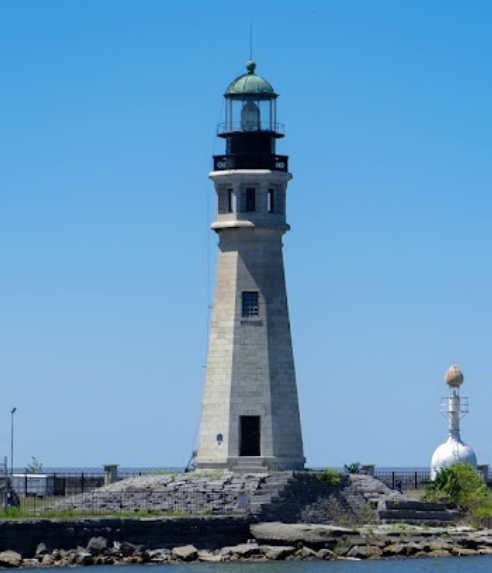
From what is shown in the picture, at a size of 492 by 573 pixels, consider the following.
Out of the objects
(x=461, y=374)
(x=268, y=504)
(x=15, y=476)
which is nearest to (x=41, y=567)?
(x=268, y=504)

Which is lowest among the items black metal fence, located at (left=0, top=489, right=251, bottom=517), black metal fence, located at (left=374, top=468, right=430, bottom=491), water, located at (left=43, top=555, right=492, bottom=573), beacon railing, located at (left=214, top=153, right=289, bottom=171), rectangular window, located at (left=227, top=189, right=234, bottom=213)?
water, located at (left=43, top=555, right=492, bottom=573)

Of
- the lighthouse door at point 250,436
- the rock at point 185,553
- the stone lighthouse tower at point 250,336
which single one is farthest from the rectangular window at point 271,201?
the rock at point 185,553

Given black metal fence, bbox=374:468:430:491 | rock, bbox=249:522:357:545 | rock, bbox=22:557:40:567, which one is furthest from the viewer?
black metal fence, bbox=374:468:430:491

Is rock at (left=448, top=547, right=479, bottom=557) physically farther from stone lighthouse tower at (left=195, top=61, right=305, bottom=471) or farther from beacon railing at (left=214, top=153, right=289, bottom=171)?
beacon railing at (left=214, top=153, right=289, bottom=171)

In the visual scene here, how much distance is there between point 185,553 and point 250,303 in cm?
1024

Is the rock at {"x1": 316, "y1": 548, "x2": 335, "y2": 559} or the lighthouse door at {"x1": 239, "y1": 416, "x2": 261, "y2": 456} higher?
the lighthouse door at {"x1": 239, "y1": 416, "x2": 261, "y2": 456}

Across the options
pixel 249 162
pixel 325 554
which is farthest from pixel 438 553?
pixel 249 162

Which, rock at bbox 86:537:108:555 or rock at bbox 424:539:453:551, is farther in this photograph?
rock at bbox 424:539:453:551

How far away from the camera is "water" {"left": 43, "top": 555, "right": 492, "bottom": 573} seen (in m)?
56.3

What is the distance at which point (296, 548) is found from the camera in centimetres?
6012

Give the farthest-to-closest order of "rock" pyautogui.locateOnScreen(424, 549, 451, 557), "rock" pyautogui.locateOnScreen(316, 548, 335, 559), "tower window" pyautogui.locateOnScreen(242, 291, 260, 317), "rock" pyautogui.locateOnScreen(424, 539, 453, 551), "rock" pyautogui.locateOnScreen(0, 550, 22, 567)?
"tower window" pyautogui.locateOnScreen(242, 291, 260, 317)
"rock" pyautogui.locateOnScreen(424, 539, 453, 551)
"rock" pyautogui.locateOnScreen(424, 549, 451, 557)
"rock" pyautogui.locateOnScreen(316, 548, 335, 559)
"rock" pyautogui.locateOnScreen(0, 550, 22, 567)

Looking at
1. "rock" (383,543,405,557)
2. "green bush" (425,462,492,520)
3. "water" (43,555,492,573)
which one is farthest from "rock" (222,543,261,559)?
"green bush" (425,462,492,520)

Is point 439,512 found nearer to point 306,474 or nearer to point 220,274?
point 306,474

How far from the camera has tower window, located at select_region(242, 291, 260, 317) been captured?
2596 inches
